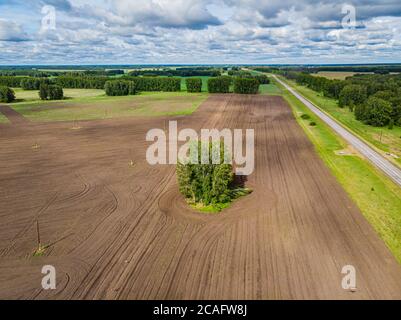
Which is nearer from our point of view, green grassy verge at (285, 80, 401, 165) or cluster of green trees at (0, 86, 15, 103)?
green grassy verge at (285, 80, 401, 165)

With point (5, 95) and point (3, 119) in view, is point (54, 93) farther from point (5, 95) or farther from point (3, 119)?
point (3, 119)

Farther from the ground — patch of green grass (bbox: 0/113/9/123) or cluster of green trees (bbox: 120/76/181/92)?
cluster of green trees (bbox: 120/76/181/92)

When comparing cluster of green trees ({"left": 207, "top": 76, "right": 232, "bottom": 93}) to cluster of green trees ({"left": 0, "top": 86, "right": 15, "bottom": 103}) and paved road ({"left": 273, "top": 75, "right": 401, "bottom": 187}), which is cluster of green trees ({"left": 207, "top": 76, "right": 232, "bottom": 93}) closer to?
paved road ({"left": 273, "top": 75, "right": 401, "bottom": 187})

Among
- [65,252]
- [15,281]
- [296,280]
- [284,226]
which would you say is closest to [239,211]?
[284,226]

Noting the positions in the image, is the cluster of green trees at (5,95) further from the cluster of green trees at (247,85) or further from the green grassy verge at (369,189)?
the green grassy verge at (369,189)

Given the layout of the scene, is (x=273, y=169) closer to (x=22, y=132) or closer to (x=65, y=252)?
(x=65, y=252)

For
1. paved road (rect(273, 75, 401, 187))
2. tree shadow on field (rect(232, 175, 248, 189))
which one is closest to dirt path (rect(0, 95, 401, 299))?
tree shadow on field (rect(232, 175, 248, 189))

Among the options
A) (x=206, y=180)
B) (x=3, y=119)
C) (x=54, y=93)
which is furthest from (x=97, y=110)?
(x=206, y=180)
